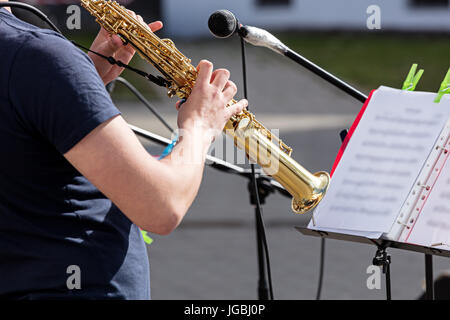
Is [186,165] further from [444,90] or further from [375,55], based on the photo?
[375,55]

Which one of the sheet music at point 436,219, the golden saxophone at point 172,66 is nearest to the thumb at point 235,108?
the golden saxophone at point 172,66

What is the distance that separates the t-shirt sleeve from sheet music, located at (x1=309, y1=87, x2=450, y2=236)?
2.66 ft

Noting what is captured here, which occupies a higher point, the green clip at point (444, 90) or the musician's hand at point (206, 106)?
the green clip at point (444, 90)

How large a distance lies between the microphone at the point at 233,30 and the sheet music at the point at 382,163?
35 centimetres

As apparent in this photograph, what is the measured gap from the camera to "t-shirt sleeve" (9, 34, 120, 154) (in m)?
1.33

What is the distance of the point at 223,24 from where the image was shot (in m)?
1.81

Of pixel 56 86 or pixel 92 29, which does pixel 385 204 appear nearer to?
pixel 56 86

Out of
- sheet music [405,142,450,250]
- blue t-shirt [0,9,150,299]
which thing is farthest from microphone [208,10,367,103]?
blue t-shirt [0,9,150,299]

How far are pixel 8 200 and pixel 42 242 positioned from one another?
0.11m

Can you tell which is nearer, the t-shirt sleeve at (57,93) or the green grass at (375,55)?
the t-shirt sleeve at (57,93)

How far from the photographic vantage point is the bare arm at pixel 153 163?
1.34 m

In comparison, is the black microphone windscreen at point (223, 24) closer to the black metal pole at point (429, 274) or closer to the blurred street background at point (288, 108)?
the blurred street background at point (288, 108)

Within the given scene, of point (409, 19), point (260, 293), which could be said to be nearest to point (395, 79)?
point (409, 19)

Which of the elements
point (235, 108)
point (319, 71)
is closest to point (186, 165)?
point (235, 108)
